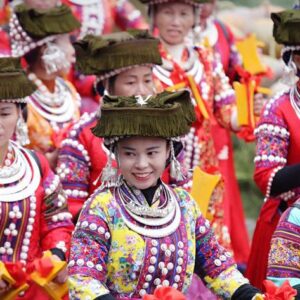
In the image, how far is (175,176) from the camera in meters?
5.52

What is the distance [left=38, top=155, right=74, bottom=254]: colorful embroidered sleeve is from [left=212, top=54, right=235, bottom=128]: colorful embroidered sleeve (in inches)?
74.1

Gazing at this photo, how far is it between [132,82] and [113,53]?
0.18 m

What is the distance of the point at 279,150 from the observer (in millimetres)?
6457

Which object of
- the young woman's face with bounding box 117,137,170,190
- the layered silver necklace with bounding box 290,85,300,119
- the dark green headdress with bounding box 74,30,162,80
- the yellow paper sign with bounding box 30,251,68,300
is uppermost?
the dark green headdress with bounding box 74,30,162,80

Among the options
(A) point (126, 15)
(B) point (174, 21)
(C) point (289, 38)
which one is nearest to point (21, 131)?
(C) point (289, 38)

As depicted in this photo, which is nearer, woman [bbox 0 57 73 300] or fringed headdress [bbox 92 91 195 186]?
fringed headdress [bbox 92 91 195 186]

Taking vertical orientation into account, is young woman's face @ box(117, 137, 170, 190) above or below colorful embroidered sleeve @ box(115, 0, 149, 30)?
below

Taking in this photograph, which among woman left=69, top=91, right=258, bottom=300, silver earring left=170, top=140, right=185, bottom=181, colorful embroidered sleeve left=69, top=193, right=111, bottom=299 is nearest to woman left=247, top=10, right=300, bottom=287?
silver earring left=170, top=140, right=185, bottom=181

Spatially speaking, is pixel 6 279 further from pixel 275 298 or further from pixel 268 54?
pixel 268 54

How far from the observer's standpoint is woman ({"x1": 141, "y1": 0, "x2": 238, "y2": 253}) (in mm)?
7516

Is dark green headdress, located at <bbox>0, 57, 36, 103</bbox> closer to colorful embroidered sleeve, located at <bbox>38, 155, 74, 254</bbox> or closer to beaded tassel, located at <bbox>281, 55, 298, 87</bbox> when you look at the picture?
colorful embroidered sleeve, located at <bbox>38, 155, 74, 254</bbox>

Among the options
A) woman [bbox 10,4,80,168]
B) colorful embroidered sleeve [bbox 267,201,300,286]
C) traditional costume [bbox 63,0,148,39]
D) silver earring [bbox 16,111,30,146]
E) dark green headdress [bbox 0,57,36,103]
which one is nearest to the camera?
colorful embroidered sleeve [bbox 267,201,300,286]

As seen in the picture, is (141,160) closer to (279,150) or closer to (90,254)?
(90,254)

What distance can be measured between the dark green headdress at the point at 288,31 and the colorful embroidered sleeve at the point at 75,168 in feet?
3.25
